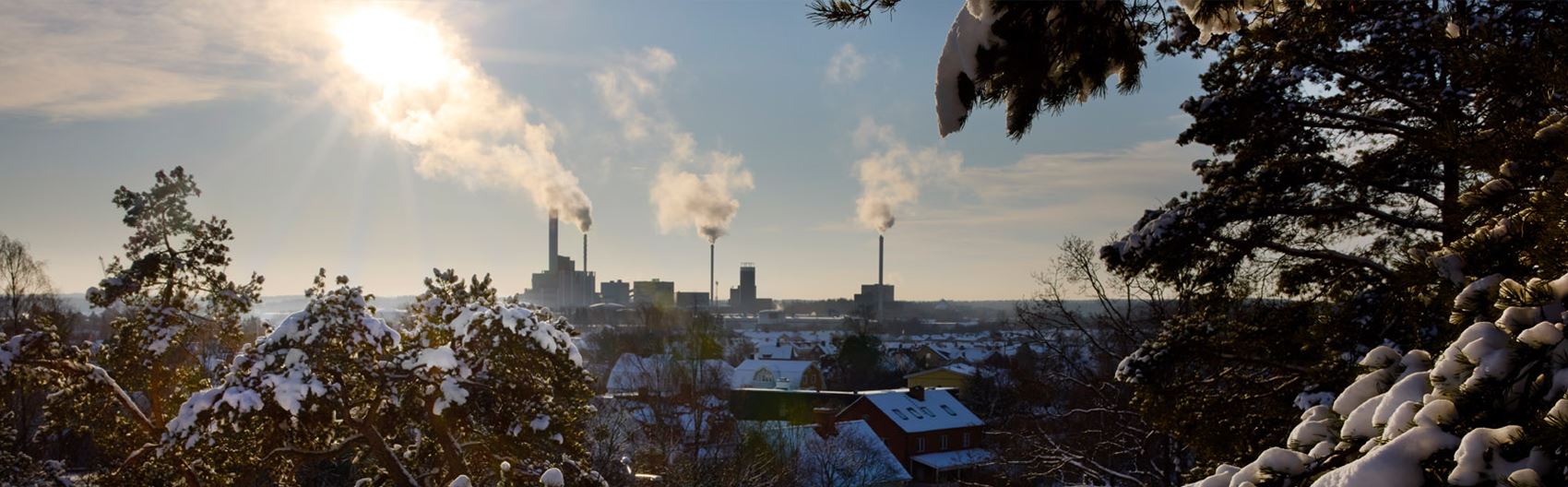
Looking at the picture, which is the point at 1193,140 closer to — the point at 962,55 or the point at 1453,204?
the point at 1453,204

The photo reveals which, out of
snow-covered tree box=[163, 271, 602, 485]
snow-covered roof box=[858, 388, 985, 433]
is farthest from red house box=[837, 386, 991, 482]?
snow-covered tree box=[163, 271, 602, 485]

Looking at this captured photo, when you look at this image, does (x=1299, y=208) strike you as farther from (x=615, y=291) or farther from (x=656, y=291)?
(x=615, y=291)

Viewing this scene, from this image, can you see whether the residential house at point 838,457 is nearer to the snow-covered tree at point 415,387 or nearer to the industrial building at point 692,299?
the snow-covered tree at point 415,387

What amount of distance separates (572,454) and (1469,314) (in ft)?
27.4

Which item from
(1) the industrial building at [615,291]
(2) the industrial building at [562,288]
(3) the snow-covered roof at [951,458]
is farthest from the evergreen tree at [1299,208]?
(1) the industrial building at [615,291]

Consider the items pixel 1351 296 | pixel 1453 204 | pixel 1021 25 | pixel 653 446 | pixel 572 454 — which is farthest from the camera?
pixel 653 446

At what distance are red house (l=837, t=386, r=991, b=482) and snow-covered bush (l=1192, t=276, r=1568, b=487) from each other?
34736 mm

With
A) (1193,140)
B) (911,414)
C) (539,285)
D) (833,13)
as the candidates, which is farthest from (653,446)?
(539,285)

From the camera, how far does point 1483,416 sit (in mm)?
2070

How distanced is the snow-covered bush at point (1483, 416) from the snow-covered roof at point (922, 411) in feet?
118

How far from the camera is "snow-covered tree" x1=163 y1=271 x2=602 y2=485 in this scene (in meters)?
8.51

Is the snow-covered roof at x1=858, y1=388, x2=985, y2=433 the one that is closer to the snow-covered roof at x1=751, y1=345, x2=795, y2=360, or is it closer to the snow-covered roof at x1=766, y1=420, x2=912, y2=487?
the snow-covered roof at x1=766, y1=420, x2=912, y2=487

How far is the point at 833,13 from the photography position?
353 centimetres

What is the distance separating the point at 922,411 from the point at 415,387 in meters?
32.9
